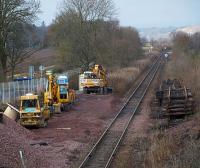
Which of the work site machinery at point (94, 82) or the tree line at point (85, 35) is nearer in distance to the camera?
the work site machinery at point (94, 82)

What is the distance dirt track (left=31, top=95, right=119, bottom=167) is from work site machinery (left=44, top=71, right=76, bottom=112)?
686mm

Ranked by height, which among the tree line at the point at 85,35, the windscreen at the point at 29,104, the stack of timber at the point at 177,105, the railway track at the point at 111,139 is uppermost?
the tree line at the point at 85,35

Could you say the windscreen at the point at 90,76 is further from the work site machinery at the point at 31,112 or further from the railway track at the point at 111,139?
the work site machinery at the point at 31,112

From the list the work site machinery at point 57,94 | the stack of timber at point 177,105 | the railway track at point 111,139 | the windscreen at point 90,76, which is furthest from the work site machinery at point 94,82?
the stack of timber at point 177,105

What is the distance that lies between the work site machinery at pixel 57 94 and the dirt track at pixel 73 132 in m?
0.69

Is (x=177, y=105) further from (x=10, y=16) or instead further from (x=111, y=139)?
(x=10, y=16)

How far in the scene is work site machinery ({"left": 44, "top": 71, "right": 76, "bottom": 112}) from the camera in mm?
34219

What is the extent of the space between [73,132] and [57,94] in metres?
8.78

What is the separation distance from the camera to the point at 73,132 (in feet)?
90.0

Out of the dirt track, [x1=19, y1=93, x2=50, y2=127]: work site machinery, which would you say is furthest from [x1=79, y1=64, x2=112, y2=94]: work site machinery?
[x1=19, y1=93, x2=50, y2=127]: work site machinery

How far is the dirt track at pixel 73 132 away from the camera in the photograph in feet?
70.6

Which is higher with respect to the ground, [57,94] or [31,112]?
[57,94]

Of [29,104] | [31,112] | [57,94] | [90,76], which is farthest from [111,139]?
[90,76]

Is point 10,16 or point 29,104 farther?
point 10,16
